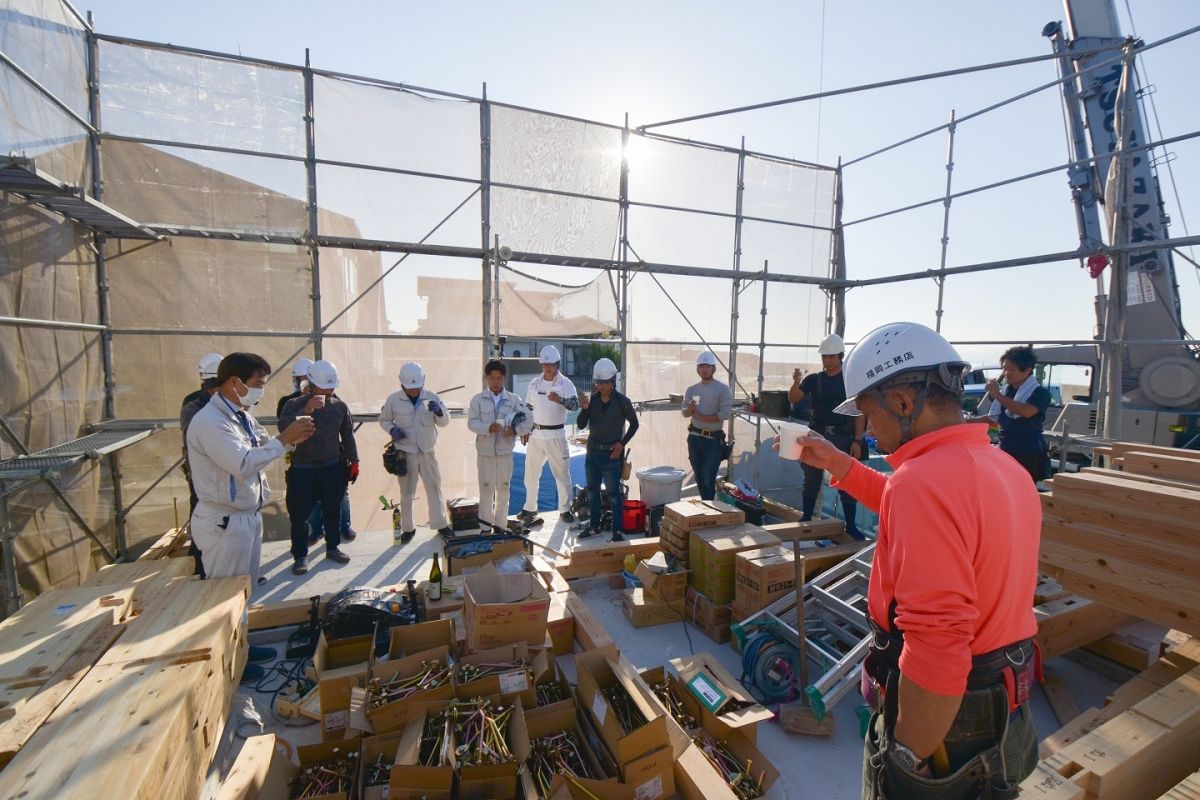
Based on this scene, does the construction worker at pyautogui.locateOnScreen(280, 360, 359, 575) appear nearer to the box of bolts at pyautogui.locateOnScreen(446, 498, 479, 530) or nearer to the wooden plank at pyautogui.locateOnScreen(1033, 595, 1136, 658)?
the box of bolts at pyautogui.locateOnScreen(446, 498, 479, 530)

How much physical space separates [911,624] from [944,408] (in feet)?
1.86

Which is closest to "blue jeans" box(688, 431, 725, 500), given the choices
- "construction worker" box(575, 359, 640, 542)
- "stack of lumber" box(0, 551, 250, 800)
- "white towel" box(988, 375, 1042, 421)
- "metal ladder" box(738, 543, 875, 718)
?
"construction worker" box(575, 359, 640, 542)

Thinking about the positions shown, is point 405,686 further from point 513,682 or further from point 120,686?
point 120,686

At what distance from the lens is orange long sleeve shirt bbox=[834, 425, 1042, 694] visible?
1221 mm

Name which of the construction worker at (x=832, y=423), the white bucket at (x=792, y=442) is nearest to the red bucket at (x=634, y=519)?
the construction worker at (x=832, y=423)

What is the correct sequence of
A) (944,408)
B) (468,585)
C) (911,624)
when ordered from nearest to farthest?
(911,624)
(944,408)
(468,585)

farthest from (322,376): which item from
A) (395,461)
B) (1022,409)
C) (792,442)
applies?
(1022,409)

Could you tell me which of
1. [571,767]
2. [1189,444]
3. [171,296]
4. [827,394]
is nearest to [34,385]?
[171,296]

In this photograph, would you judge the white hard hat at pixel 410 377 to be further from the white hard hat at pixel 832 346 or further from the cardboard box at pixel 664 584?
the white hard hat at pixel 832 346

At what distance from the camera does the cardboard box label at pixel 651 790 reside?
213 centimetres

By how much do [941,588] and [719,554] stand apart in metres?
2.77

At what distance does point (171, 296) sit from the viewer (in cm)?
569

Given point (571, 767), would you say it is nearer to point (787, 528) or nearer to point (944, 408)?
point (944, 408)

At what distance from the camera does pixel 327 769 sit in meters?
2.39
